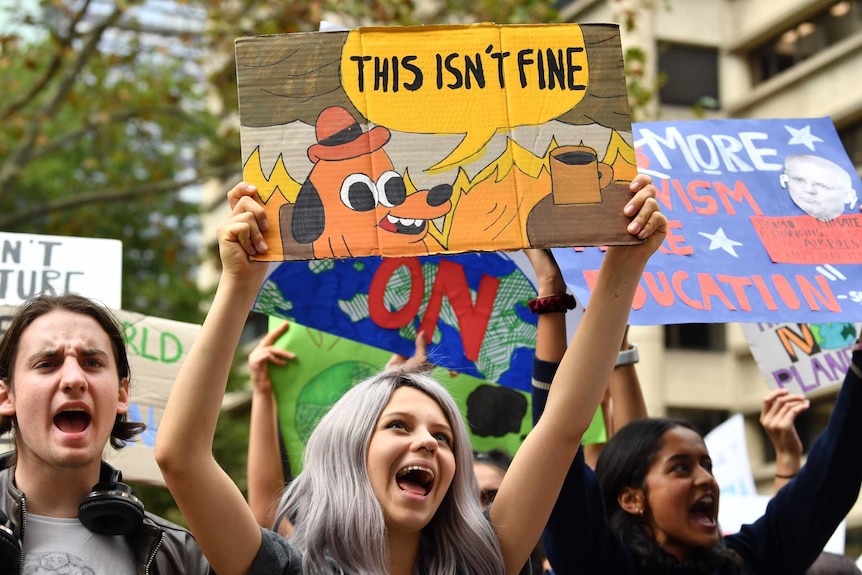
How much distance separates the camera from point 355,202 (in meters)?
2.72

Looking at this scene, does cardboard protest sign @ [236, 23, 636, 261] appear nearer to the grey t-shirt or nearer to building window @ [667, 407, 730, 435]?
the grey t-shirt

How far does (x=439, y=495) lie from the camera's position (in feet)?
9.48

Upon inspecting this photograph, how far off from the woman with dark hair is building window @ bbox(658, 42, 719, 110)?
16.9m

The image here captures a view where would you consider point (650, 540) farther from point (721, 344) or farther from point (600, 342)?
point (721, 344)

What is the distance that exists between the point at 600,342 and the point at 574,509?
0.54 m

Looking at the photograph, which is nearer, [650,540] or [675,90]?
[650,540]

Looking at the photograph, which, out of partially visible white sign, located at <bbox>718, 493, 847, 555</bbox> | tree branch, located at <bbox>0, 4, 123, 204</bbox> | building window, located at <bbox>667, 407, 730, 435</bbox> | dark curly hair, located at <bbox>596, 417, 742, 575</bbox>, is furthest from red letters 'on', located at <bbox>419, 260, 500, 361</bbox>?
building window, located at <bbox>667, 407, 730, 435</bbox>

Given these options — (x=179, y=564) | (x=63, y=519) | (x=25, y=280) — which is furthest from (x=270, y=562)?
(x=25, y=280)

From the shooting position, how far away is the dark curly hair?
3.54 m

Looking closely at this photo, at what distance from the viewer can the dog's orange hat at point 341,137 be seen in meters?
2.74

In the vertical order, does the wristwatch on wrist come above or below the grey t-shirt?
above

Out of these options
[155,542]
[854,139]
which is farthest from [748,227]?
[854,139]

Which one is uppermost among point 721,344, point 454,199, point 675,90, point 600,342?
point 675,90

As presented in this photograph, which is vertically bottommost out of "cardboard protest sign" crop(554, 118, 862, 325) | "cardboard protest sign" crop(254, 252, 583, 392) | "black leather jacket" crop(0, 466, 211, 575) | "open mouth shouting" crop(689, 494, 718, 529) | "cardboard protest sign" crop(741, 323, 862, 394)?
"open mouth shouting" crop(689, 494, 718, 529)
